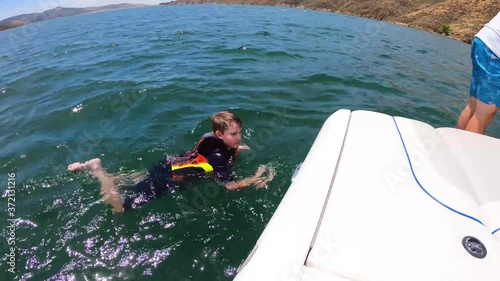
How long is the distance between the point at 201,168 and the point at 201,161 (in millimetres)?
88

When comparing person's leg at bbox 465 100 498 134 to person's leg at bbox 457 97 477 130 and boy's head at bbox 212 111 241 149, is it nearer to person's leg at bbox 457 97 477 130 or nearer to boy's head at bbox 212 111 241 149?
person's leg at bbox 457 97 477 130

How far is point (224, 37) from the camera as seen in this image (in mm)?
15594

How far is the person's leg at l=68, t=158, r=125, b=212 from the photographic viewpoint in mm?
3840

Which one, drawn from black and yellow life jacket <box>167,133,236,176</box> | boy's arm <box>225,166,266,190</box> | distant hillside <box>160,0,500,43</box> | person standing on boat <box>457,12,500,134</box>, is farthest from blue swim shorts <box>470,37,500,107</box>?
distant hillside <box>160,0,500,43</box>

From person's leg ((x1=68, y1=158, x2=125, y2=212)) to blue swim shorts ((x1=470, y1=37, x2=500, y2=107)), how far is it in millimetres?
4423

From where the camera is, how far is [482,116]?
11.9 feet

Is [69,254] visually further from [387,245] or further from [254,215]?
[387,245]

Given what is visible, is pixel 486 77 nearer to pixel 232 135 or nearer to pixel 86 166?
pixel 232 135

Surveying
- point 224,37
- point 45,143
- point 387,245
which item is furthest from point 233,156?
point 224,37

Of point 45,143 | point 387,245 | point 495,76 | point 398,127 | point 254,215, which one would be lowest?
point 254,215

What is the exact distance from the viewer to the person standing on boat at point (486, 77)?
3482mm

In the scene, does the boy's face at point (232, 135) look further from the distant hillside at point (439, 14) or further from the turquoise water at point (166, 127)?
the distant hillside at point (439, 14)

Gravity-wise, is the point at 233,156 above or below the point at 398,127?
below

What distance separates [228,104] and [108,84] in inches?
144
